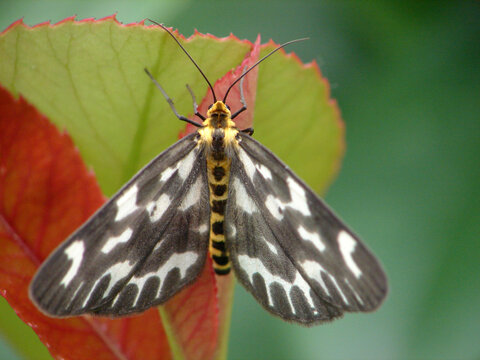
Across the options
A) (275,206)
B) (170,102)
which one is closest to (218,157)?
(275,206)

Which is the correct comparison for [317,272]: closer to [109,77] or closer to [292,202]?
[292,202]

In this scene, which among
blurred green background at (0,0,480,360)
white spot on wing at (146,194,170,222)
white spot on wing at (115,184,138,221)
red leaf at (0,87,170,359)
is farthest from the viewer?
blurred green background at (0,0,480,360)

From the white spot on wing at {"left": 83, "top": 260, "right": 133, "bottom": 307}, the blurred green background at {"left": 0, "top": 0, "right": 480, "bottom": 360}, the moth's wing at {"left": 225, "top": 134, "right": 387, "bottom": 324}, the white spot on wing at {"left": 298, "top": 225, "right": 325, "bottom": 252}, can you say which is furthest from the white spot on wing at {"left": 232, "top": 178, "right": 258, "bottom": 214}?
the blurred green background at {"left": 0, "top": 0, "right": 480, "bottom": 360}

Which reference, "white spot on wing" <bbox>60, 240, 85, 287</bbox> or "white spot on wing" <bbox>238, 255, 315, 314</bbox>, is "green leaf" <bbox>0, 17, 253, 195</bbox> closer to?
"white spot on wing" <bbox>60, 240, 85, 287</bbox>

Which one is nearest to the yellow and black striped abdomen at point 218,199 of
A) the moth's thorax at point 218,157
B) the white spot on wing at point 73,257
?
the moth's thorax at point 218,157

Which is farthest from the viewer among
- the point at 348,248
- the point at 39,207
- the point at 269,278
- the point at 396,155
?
the point at 396,155

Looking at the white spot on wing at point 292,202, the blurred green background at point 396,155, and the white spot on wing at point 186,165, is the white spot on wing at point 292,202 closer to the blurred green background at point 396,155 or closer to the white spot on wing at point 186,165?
the white spot on wing at point 186,165

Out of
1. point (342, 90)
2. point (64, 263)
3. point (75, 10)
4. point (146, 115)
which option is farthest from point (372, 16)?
point (64, 263)
